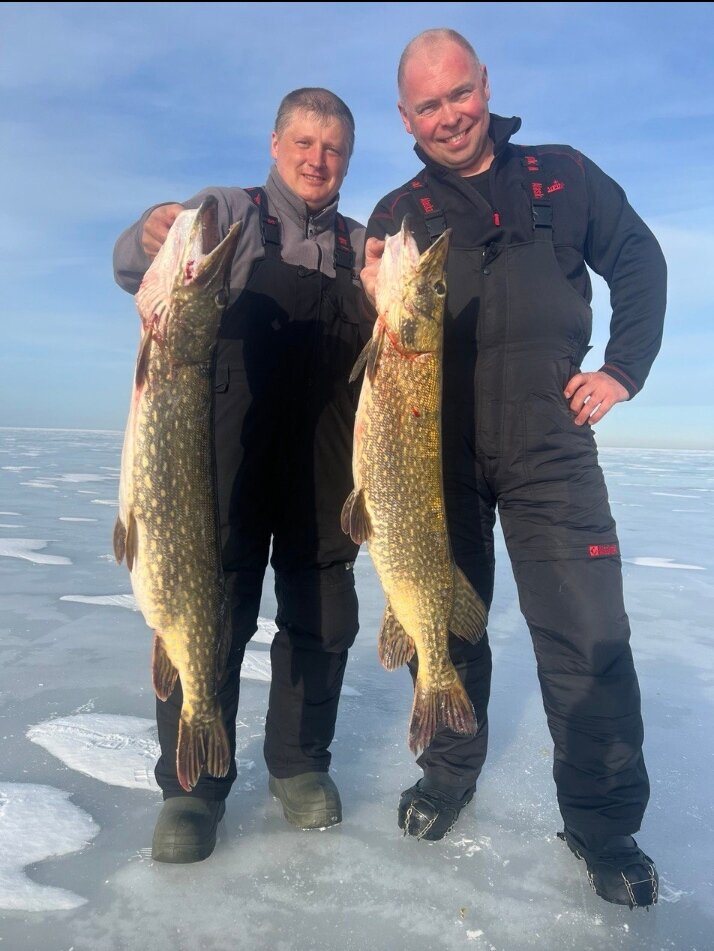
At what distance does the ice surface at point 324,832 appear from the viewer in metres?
2.35

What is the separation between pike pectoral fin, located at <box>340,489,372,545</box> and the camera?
2889mm

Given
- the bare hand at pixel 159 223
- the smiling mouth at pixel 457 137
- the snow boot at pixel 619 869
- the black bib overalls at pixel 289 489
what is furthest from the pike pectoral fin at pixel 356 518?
the smiling mouth at pixel 457 137

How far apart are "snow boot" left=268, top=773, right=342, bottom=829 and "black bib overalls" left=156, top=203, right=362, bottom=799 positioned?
0.07 meters

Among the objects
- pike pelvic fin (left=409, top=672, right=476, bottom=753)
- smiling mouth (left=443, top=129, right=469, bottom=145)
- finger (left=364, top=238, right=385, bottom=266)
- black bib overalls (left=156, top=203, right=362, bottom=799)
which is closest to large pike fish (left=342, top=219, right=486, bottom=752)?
pike pelvic fin (left=409, top=672, right=476, bottom=753)

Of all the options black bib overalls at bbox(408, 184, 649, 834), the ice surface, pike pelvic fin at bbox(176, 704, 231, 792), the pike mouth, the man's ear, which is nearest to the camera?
the ice surface

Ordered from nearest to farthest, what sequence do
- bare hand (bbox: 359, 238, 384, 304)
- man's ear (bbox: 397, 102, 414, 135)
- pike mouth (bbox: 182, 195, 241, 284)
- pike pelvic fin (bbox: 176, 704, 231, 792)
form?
pike mouth (bbox: 182, 195, 241, 284), pike pelvic fin (bbox: 176, 704, 231, 792), bare hand (bbox: 359, 238, 384, 304), man's ear (bbox: 397, 102, 414, 135)

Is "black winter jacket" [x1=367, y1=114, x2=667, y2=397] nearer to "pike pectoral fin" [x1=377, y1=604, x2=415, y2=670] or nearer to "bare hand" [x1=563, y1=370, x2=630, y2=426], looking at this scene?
"bare hand" [x1=563, y1=370, x2=630, y2=426]

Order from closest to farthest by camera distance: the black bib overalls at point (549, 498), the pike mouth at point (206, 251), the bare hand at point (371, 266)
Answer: the pike mouth at point (206, 251)
the black bib overalls at point (549, 498)
the bare hand at point (371, 266)

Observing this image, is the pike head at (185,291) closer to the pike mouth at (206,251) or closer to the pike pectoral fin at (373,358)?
the pike mouth at (206,251)

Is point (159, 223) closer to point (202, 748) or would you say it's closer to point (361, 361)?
point (361, 361)

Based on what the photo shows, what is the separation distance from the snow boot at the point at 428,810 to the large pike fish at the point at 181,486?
0.85 m

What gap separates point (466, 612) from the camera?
300 centimetres

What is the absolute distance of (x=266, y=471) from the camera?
309cm

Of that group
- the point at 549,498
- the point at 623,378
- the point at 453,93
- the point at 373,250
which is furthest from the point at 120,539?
the point at 453,93
